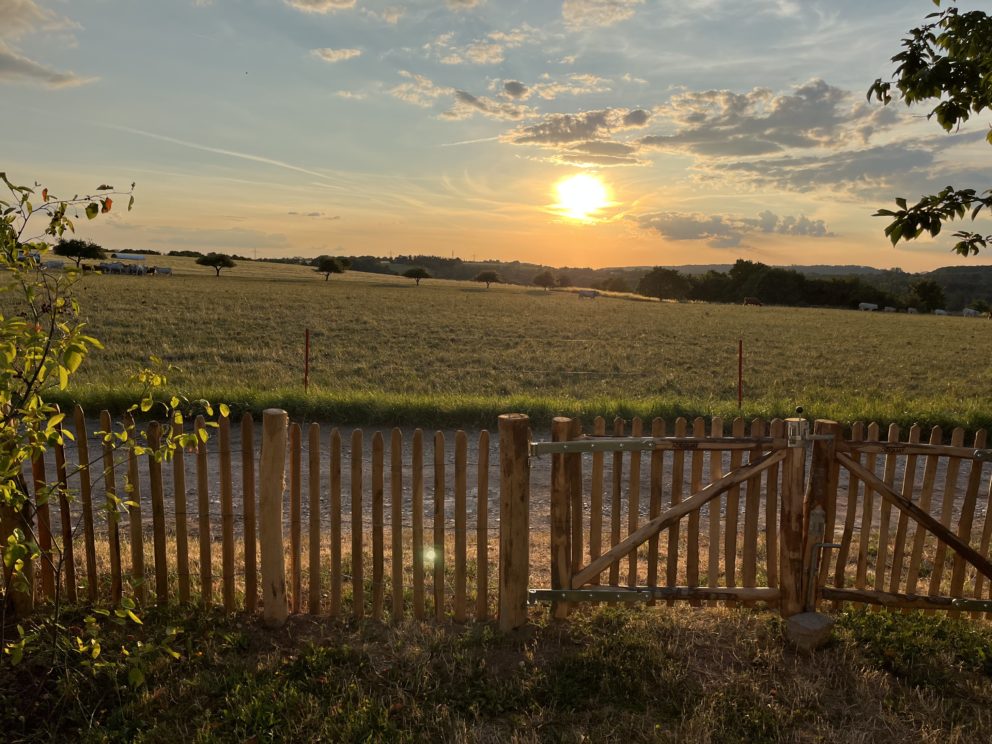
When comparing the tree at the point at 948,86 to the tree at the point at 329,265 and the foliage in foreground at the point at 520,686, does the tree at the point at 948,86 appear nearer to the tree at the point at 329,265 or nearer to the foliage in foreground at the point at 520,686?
the foliage in foreground at the point at 520,686

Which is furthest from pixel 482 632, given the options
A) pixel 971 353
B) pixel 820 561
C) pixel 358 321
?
pixel 971 353

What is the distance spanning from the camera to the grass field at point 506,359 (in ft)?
46.5

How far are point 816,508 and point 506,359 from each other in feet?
70.9

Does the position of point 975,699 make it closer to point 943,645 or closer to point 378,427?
point 943,645

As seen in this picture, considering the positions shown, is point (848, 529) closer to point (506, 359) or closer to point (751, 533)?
point (751, 533)

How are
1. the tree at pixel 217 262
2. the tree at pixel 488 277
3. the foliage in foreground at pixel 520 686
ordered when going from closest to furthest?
the foliage in foreground at pixel 520 686, the tree at pixel 217 262, the tree at pixel 488 277

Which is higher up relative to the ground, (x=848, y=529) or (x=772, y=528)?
(x=772, y=528)

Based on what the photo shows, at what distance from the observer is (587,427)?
44.0ft

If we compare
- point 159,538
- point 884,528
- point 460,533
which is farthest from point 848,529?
point 159,538

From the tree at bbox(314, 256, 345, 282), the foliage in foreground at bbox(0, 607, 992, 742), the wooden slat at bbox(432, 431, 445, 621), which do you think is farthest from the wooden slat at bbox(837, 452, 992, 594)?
the tree at bbox(314, 256, 345, 282)

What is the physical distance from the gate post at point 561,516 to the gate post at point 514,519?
23 cm

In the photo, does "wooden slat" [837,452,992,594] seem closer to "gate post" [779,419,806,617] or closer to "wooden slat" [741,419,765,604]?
"gate post" [779,419,806,617]

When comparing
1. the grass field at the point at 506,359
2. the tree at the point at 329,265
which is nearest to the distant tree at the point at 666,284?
the tree at the point at 329,265

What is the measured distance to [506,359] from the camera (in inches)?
1060
